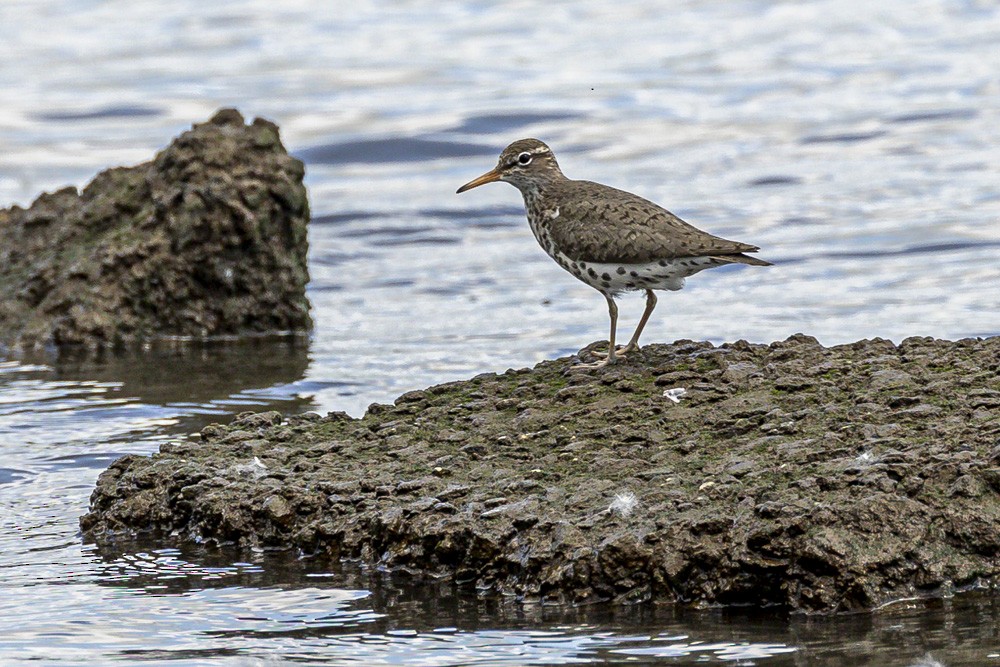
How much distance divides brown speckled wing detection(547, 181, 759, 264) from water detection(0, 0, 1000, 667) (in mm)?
2696

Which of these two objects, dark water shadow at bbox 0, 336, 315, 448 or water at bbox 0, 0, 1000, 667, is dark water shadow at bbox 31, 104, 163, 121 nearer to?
water at bbox 0, 0, 1000, 667

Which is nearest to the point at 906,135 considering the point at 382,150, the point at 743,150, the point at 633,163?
the point at 743,150

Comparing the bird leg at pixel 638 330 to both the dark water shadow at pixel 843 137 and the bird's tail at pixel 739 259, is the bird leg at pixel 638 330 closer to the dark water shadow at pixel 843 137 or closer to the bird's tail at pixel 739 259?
the bird's tail at pixel 739 259

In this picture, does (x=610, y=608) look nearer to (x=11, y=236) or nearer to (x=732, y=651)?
(x=732, y=651)

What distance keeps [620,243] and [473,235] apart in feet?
32.5

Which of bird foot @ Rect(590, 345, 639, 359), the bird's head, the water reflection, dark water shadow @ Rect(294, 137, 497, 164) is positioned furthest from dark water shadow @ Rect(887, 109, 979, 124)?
the water reflection

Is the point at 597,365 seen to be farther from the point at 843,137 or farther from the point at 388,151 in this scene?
the point at 388,151


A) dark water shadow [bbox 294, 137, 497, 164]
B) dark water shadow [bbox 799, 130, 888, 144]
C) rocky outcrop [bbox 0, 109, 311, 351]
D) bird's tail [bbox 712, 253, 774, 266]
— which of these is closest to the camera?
bird's tail [bbox 712, 253, 774, 266]

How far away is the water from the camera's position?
593cm

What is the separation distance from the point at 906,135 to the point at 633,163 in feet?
12.9

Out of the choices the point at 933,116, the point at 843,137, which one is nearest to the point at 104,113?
the point at 843,137

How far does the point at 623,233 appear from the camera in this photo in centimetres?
841

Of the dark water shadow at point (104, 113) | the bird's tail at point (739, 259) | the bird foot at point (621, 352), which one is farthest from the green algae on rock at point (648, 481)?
the dark water shadow at point (104, 113)

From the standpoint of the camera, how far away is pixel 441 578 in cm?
648
